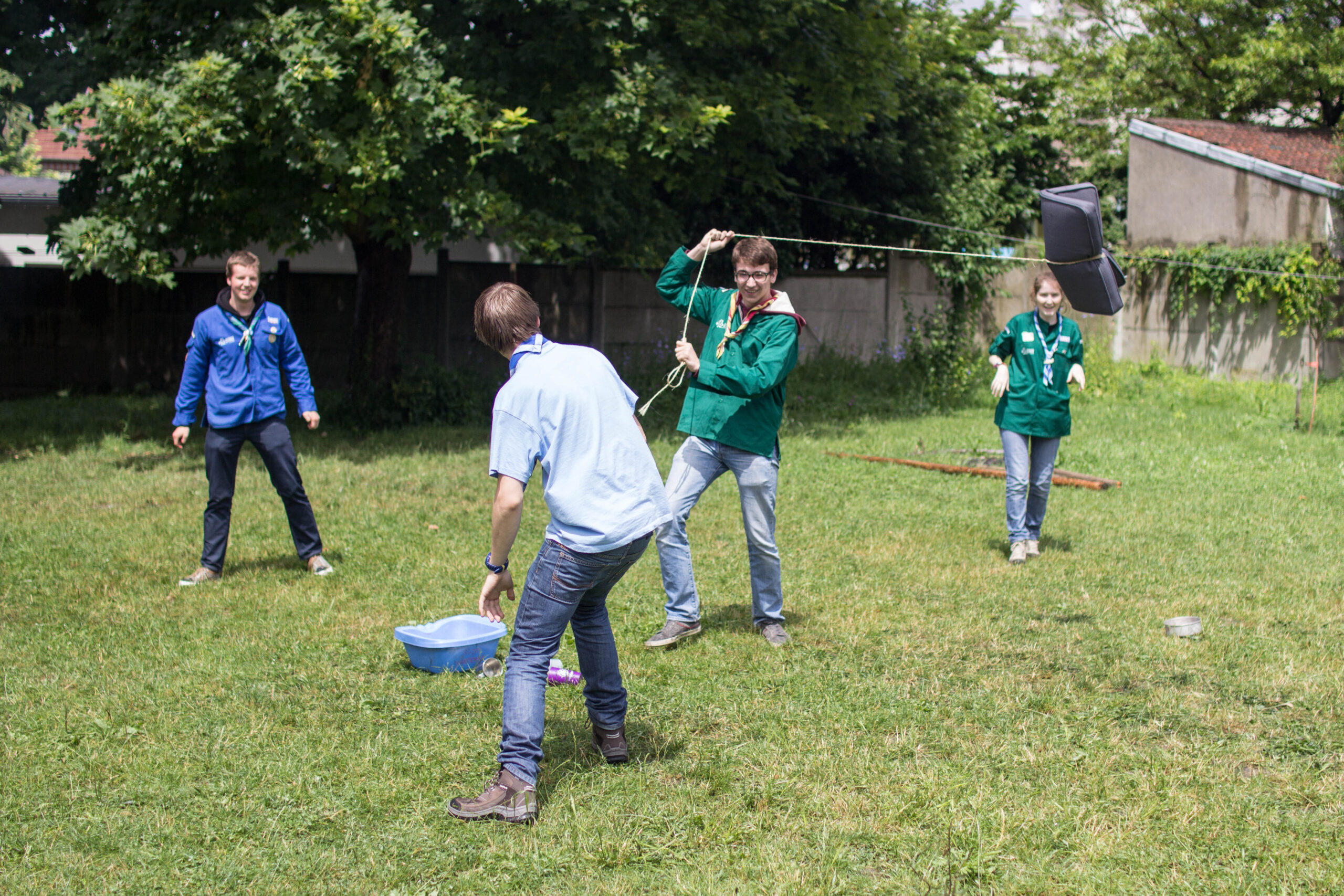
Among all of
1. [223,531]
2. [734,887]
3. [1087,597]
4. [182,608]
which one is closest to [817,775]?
[734,887]

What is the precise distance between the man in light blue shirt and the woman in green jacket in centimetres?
432

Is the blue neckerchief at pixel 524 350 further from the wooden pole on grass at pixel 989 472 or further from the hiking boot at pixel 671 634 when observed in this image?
the wooden pole on grass at pixel 989 472

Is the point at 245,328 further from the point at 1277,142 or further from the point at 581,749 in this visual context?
the point at 1277,142

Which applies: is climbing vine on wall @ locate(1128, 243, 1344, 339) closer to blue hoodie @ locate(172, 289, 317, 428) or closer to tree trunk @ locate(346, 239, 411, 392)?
tree trunk @ locate(346, 239, 411, 392)

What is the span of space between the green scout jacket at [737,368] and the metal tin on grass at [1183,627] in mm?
2242

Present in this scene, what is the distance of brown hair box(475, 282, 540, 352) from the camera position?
13.2 ft

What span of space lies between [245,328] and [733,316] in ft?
10.5

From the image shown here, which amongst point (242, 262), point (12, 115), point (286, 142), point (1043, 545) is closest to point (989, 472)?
point (1043, 545)

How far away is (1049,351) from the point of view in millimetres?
7824

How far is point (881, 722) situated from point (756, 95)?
10040 mm

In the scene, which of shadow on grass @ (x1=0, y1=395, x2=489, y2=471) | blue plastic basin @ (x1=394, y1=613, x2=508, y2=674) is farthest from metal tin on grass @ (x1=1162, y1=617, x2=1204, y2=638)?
shadow on grass @ (x1=0, y1=395, x2=489, y2=471)

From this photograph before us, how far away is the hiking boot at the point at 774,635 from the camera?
579 centimetres

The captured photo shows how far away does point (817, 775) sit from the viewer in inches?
169

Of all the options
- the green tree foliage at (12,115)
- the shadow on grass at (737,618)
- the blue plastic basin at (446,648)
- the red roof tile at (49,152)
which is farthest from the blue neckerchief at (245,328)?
the red roof tile at (49,152)
